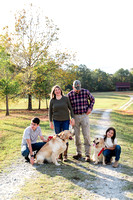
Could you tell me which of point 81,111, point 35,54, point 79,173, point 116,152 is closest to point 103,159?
point 116,152

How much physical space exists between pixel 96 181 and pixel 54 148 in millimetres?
1474

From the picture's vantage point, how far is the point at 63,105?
5.57 m

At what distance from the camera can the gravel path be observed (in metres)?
4.01

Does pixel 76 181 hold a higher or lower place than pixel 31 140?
lower

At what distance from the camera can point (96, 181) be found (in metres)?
4.59

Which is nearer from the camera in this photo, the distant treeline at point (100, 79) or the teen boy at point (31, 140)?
the teen boy at point (31, 140)

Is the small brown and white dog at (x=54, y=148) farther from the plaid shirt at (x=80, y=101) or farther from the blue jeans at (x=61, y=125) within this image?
the plaid shirt at (x=80, y=101)

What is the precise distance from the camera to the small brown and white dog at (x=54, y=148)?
5.39m

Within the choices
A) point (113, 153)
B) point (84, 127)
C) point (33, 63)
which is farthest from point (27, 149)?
point (33, 63)

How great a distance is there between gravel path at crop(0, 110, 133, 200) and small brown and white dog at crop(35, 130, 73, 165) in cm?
37

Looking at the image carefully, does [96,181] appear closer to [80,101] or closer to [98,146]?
[98,146]

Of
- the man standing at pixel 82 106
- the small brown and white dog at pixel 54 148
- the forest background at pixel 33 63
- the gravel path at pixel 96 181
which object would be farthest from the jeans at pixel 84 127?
the forest background at pixel 33 63

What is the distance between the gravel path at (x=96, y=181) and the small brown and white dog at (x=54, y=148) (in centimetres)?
37

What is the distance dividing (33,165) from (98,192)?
2.23 m
